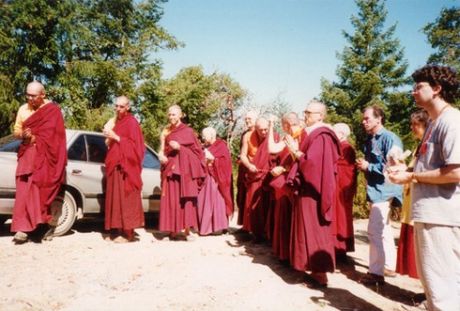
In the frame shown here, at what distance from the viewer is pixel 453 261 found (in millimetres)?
2391

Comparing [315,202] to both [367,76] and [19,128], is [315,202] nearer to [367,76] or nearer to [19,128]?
[19,128]

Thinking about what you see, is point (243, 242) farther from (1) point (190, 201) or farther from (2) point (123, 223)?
(2) point (123, 223)

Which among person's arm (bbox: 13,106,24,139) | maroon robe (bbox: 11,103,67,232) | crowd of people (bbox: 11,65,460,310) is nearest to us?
crowd of people (bbox: 11,65,460,310)

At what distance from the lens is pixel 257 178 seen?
6.17 meters

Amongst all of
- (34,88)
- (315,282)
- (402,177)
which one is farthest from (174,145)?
(402,177)

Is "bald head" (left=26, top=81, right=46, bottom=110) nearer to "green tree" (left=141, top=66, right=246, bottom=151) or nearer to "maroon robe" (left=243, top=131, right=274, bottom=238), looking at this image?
"maroon robe" (left=243, top=131, right=274, bottom=238)

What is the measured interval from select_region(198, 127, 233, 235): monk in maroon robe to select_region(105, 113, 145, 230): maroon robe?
125 centimetres

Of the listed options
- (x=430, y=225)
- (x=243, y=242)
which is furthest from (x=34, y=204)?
(x=430, y=225)

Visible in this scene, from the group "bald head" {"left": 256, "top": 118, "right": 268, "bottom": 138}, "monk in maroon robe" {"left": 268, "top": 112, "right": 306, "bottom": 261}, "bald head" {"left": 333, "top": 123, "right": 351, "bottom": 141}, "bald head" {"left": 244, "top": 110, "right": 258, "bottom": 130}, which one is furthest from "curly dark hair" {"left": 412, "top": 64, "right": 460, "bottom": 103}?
"bald head" {"left": 244, "top": 110, "right": 258, "bottom": 130}

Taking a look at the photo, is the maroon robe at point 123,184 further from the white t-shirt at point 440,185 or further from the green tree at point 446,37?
the green tree at point 446,37

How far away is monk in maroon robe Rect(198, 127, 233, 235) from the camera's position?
22.4 feet

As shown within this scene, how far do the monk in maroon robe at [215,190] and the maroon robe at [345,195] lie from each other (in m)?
2.51

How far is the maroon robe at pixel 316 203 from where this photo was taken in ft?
13.0

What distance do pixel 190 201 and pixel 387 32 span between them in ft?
104
